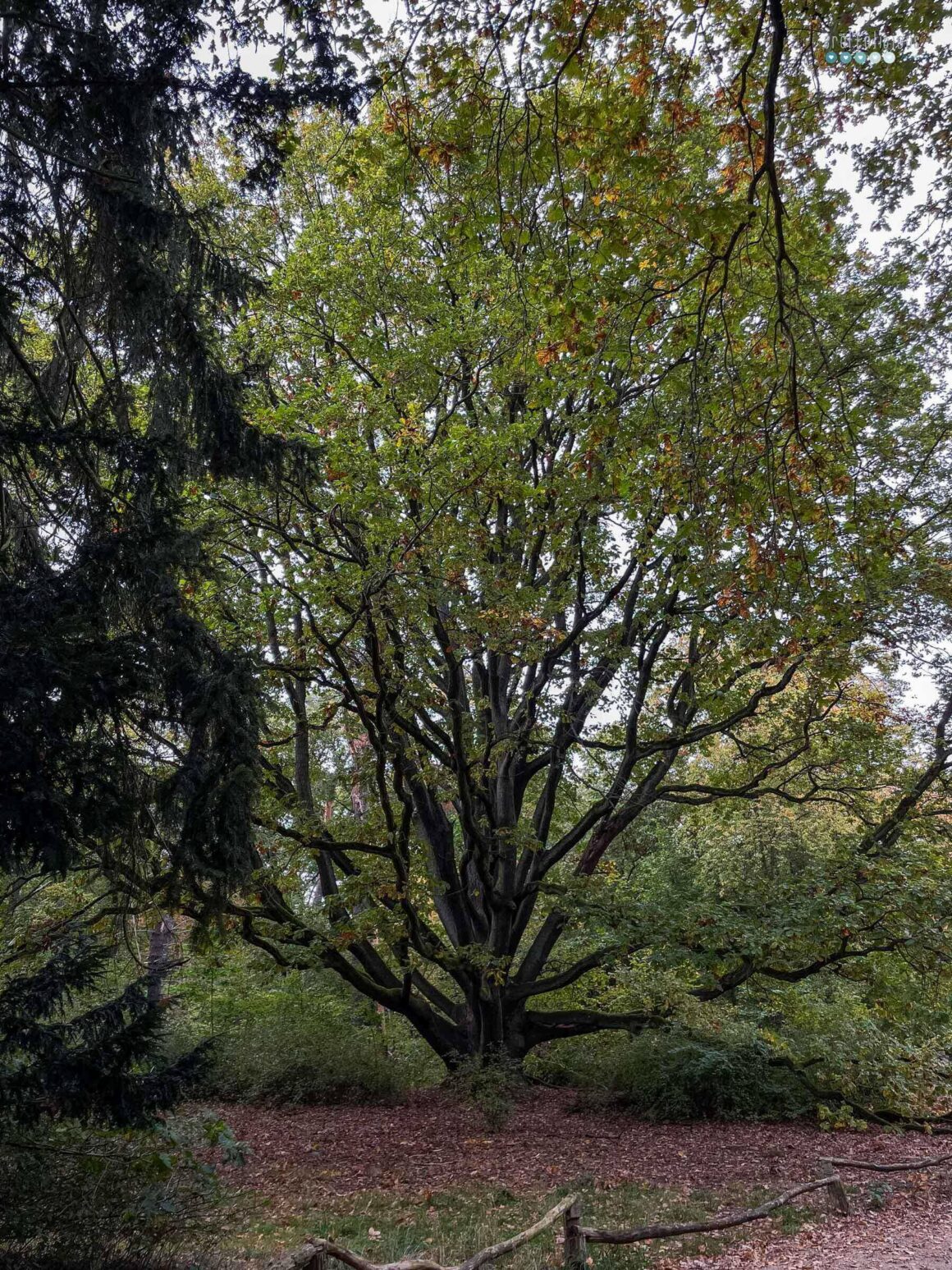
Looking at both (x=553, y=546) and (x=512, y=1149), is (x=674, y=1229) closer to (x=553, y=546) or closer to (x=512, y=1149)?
(x=512, y=1149)

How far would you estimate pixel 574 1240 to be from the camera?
4961 millimetres

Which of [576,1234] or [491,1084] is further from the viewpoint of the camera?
[491,1084]

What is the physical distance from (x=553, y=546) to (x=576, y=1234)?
21.6 feet

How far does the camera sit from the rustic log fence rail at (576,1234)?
3.68 m

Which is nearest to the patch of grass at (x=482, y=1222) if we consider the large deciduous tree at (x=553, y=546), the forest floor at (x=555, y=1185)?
the forest floor at (x=555, y=1185)

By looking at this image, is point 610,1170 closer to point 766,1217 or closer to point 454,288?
point 766,1217

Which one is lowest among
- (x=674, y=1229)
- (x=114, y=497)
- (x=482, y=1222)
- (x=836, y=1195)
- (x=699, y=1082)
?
(x=482, y=1222)

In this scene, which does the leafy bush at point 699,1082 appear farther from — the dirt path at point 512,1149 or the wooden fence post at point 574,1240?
the wooden fence post at point 574,1240

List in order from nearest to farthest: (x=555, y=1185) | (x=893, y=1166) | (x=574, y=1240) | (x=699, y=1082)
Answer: (x=574, y=1240) < (x=555, y=1185) < (x=893, y=1166) < (x=699, y=1082)

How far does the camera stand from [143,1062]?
14.3 ft

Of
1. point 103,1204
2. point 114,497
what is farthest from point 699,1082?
point 114,497

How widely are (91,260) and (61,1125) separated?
5.95m

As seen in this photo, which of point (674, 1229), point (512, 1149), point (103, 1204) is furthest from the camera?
point (512, 1149)

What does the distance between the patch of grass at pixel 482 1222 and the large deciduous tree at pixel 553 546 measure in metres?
2.59
